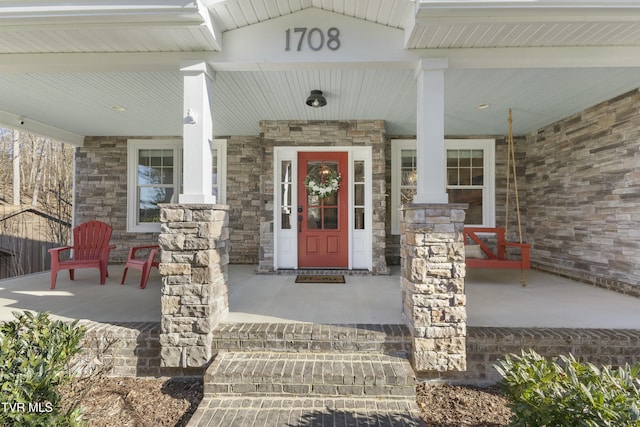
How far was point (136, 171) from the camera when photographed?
5676 millimetres

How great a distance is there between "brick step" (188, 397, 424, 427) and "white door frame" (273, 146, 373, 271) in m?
2.77

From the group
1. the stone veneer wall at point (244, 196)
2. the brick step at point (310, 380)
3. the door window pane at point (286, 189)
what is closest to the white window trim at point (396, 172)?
the door window pane at point (286, 189)

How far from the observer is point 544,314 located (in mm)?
2832

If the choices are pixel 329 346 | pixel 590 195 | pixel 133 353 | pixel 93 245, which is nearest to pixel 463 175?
pixel 590 195

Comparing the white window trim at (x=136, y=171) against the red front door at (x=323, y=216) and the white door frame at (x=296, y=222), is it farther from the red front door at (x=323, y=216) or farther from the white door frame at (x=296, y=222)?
the red front door at (x=323, y=216)

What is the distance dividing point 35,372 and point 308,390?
61.2 inches

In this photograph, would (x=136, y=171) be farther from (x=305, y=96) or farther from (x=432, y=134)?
(x=432, y=134)

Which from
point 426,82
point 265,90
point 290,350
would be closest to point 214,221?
point 290,350

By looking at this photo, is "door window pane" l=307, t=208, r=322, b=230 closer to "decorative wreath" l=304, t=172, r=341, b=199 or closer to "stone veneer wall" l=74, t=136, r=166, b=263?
"decorative wreath" l=304, t=172, r=341, b=199

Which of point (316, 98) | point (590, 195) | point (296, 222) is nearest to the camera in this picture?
point (316, 98)

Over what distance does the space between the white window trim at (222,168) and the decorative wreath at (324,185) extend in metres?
1.65

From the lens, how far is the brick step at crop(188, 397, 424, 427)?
1.86 meters

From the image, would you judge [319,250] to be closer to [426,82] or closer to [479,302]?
[479,302]

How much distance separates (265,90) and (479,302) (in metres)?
3.33
